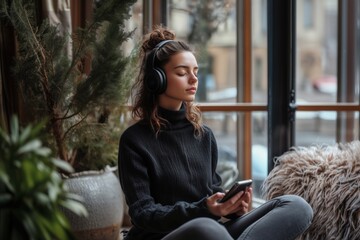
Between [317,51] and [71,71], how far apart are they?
1940 mm

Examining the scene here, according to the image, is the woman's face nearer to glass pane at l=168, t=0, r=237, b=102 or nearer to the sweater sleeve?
the sweater sleeve

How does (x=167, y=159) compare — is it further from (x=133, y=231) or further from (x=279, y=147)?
(x=279, y=147)

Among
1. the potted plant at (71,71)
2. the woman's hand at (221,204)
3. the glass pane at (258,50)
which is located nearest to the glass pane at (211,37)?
the glass pane at (258,50)

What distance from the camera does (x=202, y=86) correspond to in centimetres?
346

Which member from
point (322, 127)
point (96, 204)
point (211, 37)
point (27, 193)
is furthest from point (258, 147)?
point (27, 193)

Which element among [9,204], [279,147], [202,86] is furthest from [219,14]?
[9,204]

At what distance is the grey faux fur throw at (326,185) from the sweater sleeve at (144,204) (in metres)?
0.46

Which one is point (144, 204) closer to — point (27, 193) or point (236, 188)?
point (236, 188)

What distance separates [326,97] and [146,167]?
1.75 m

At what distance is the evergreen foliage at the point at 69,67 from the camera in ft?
7.84

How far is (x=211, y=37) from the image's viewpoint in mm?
3375

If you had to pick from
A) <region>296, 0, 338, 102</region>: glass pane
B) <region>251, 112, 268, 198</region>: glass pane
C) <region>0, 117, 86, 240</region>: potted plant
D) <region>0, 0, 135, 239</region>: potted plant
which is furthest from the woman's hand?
<region>296, 0, 338, 102</region>: glass pane

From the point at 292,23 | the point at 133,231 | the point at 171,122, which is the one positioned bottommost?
the point at 133,231

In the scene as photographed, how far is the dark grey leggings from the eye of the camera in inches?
62.7
